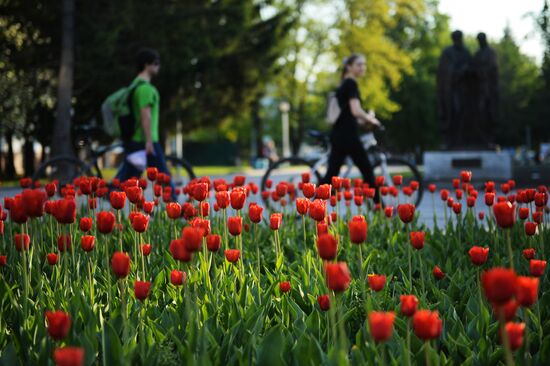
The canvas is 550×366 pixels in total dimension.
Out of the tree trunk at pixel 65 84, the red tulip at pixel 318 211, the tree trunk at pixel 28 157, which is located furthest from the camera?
the tree trunk at pixel 28 157

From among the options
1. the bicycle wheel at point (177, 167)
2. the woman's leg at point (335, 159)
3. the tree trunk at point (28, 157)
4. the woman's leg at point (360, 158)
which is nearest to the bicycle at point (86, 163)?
the bicycle wheel at point (177, 167)

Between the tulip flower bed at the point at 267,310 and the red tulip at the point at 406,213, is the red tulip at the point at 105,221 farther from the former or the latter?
the red tulip at the point at 406,213

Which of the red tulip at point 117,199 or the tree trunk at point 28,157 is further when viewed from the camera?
the tree trunk at point 28,157

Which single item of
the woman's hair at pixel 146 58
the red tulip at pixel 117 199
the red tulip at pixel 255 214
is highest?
the woman's hair at pixel 146 58

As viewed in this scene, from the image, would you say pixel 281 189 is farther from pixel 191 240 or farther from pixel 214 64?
pixel 214 64

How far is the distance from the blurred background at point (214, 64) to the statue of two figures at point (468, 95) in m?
0.48

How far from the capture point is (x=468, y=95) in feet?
48.4

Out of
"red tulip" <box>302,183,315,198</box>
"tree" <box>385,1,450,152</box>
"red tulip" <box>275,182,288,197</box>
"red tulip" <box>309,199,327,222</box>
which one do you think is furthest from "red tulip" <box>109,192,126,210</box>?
"tree" <box>385,1,450,152</box>

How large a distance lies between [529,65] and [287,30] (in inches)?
1417

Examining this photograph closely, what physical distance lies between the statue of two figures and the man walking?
9359 mm

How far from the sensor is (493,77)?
47.1 ft

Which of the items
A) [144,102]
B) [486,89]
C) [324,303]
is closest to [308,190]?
[324,303]

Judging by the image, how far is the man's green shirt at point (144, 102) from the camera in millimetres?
6723

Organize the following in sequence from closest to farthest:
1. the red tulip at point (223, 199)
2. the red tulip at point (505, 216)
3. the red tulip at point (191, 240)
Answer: the red tulip at point (191, 240)
the red tulip at point (505, 216)
the red tulip at point (223, 199)
